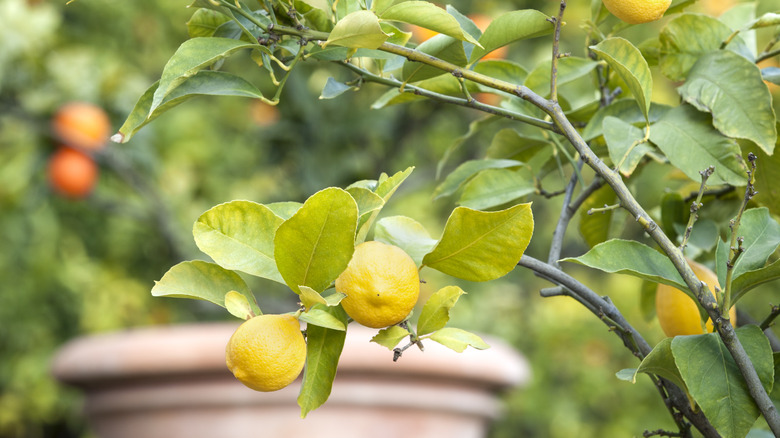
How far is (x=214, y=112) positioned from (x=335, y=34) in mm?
1490

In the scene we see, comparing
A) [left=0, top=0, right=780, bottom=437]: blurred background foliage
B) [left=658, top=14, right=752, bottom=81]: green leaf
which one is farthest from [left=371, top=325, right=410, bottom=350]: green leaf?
[left=0, top=0, right=780, bottom=437]: blurred background foliage

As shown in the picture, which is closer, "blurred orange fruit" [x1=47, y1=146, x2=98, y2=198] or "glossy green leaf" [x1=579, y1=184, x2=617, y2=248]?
"glossy green leaf" [x1=579, y1=184, x2=617, y2=248]

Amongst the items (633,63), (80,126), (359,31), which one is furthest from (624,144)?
(80,126)

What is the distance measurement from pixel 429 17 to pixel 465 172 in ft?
0.44

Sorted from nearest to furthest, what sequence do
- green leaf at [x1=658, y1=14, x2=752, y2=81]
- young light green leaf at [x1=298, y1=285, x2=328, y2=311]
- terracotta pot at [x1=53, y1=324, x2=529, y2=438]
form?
young light green leaf at [x1=298, y1=285, x2=328, y2=311], green leaf at [x1=658, y1=14, x2=752, y2=81], terracotta pot at [x1=53, y1=324, x2=529, y2=438]

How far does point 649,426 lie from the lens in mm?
1336

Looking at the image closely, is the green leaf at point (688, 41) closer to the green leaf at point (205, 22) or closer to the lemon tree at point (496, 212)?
the lemon tree at point (496, 212)

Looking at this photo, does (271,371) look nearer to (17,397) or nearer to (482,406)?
(482,406)

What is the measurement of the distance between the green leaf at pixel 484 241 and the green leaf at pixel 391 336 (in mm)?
29

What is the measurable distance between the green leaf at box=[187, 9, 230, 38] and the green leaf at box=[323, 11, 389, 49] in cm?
10

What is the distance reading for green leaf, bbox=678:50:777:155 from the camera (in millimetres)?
322

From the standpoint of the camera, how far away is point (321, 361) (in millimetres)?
275

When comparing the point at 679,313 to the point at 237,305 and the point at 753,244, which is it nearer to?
the point at 753,244

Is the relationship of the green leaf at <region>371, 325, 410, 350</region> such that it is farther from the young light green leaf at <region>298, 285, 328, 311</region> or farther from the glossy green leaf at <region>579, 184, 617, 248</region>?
the glossy green leaf at <region>579, 184, 617, 248</region>
